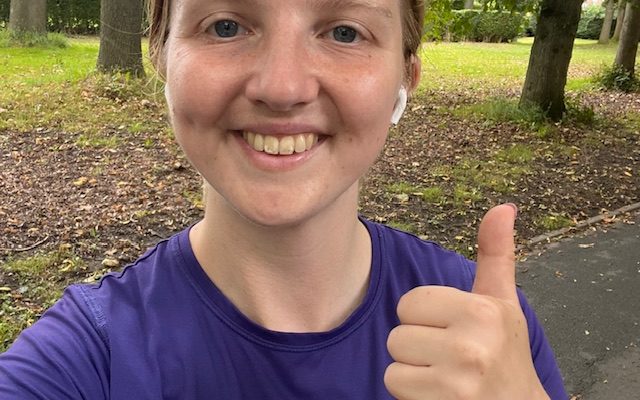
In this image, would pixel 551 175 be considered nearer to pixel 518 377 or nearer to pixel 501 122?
pixel 501 122

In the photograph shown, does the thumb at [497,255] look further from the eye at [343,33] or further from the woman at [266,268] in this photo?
the eye at [343,33]

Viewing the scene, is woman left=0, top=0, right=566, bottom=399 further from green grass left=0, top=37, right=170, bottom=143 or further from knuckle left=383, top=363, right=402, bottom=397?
green grass left=0, top=37, right=170, bottom=143

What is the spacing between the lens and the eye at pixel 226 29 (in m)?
1.39

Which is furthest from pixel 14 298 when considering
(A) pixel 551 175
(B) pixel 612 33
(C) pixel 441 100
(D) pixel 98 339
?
(B) pixel 612 33

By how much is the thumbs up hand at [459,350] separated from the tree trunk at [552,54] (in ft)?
29.1

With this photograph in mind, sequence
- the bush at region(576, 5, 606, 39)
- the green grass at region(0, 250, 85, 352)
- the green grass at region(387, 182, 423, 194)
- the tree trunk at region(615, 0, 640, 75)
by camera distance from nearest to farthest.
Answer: the green grass at region(0, 250, 85, 352)
the green grass at region(387, 182, 423, 194)
the tree trunk at region(615, 0, 640, 75)
the bush at region(576, 5, 606, 39)

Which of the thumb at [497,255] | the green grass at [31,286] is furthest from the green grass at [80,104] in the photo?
the thumb at [497,255]

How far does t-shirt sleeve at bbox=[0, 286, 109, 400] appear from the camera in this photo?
1.30m

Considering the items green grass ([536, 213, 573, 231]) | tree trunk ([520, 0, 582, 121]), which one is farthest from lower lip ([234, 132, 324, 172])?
tree trunk ([520, 0, 582, 121])

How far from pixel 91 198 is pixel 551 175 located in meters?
4.54

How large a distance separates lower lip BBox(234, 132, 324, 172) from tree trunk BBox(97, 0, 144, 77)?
28.8 feet

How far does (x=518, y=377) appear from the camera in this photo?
117cm

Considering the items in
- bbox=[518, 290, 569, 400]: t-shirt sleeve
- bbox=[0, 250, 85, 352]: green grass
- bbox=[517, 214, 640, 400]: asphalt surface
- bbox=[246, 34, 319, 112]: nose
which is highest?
bbox=[246, 34, 319, 112]: nose

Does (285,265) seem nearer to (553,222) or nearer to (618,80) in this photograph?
(553,222)
